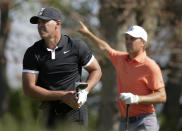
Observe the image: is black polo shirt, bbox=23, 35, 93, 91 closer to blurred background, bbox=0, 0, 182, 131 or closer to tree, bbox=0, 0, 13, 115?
blurred background, bbox=0, 0, 182, 131

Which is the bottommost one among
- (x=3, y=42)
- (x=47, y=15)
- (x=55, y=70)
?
(x=55, y=70)

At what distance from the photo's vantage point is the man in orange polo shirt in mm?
5668

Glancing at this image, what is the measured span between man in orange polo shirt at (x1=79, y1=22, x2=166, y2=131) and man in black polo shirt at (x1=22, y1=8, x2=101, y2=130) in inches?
Answer: 27.5

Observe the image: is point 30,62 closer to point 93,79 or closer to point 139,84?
point 93,79

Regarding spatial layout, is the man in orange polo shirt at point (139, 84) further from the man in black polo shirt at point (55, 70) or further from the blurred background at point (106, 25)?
the blurred background at point (106, 25)

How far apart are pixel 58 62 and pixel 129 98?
1.00m

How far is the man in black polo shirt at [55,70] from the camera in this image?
4.88 metres

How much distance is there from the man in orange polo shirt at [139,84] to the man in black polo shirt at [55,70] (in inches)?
27.5

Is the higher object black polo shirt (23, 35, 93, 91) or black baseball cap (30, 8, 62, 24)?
black baseball cap (30, 8, 62, 24)

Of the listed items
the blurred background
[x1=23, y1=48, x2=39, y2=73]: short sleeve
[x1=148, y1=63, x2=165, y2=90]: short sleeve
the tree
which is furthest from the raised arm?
the tree

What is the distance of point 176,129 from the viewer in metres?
18.2

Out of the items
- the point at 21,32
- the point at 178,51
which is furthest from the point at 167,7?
the point at 21,32

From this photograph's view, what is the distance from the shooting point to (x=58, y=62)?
4.98 metres

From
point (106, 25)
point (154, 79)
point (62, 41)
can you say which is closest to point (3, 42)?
point (106, 25)
